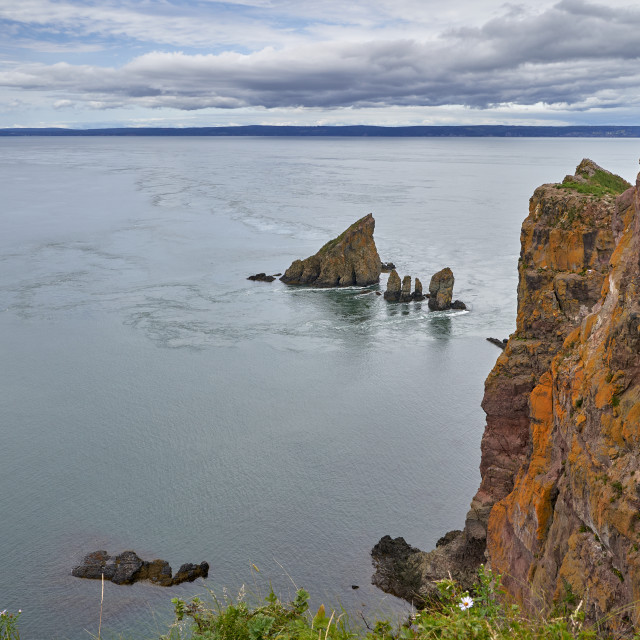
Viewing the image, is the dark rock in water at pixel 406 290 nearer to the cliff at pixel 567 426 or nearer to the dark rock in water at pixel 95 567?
the cliff at pixel 567 426

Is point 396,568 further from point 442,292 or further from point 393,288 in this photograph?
point 393,288

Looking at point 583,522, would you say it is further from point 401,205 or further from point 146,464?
point 401,205

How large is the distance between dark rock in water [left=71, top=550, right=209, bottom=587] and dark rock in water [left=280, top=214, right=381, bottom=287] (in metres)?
46.9

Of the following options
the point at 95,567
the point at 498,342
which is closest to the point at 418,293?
the point at 498,342

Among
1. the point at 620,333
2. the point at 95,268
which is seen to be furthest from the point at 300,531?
the point at 95,268

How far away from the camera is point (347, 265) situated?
6925 cm

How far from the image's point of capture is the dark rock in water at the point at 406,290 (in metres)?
62.5

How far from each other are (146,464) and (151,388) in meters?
9.70

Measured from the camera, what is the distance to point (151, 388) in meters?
40.8

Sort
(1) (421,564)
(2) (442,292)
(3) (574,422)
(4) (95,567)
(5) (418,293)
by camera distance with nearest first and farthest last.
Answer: (3) (574,422) < (1) (421,564) < (4) (95,567) < (2) (442,292) < (5) (418,293)

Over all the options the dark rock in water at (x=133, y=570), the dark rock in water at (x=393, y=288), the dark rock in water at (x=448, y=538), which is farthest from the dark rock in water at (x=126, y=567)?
the dark rock in water at (x=393, y=288)

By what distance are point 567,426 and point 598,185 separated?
33.3ft

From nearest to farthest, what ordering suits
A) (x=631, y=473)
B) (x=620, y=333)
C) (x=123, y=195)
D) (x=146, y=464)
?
(x=631, y=473), (x=620, y=333), (x=146, y=464), (x=123, y=195)

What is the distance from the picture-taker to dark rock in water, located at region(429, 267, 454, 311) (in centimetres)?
5994
